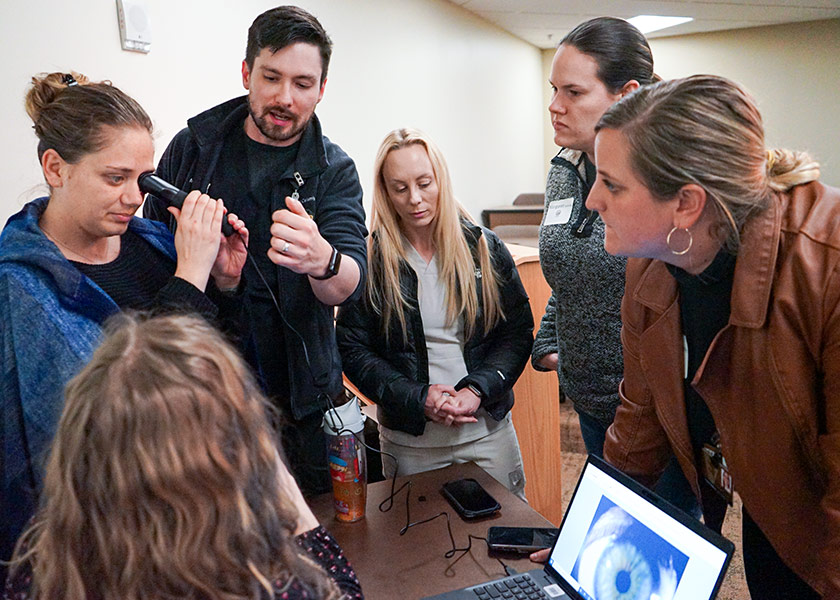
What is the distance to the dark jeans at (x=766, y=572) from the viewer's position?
3.81ft

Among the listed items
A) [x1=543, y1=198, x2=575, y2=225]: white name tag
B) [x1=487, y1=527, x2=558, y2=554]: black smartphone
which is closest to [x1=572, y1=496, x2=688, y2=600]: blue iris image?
[x1=487, y1=527, x2=558, y2=554]: black smartphone

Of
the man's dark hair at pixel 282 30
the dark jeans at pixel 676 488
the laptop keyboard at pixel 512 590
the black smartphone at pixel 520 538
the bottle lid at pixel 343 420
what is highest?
the man's dark hair at pixel 282 30

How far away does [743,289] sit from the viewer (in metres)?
1.00

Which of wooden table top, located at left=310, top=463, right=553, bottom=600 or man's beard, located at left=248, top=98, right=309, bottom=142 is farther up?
man's beard, located at left=248, top=98, right=309, bottom=142

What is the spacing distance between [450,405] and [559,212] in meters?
0.57

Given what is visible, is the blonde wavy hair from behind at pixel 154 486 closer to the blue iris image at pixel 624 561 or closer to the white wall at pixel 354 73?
the blue iris image at pixel 624 561

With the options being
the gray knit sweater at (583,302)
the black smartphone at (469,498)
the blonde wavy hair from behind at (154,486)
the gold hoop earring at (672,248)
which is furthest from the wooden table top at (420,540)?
the gold hoop earring at (672,248)

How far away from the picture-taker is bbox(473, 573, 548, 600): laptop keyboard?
108 cm

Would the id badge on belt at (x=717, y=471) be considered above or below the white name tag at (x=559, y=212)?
below

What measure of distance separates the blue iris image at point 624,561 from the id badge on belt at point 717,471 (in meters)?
0.24

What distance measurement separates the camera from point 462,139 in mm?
5430

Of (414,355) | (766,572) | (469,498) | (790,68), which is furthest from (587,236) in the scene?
(790,68)

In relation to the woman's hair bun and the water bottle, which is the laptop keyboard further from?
the woman's hair bun

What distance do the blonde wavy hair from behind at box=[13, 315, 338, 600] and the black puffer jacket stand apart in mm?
1036
